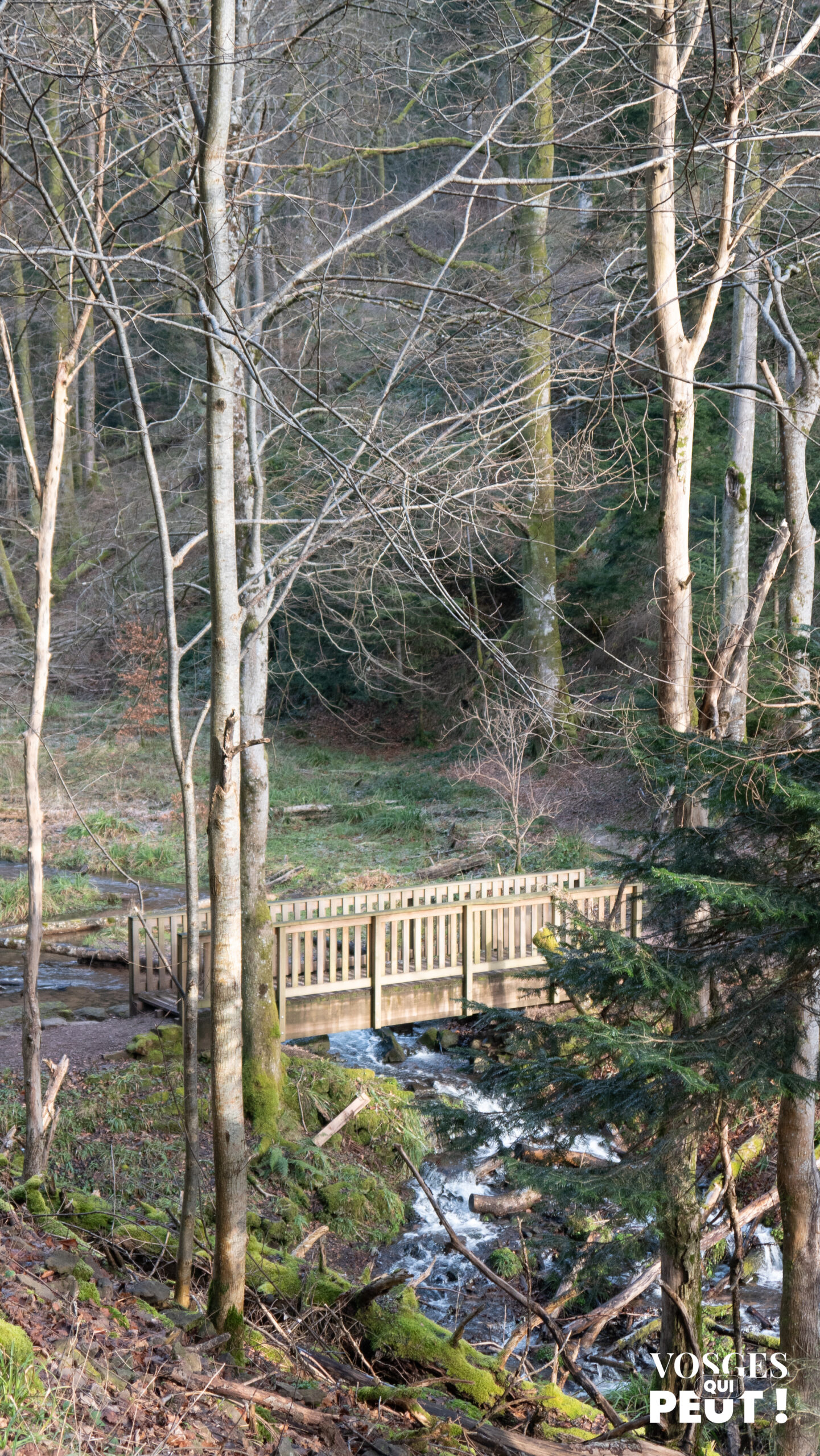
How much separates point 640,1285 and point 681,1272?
1726 mm

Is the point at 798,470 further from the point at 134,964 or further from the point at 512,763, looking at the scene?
the point at 134,964

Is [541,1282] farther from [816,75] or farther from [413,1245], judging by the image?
[816,75]

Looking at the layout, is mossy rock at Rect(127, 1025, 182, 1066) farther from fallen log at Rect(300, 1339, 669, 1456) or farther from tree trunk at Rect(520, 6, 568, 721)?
tree trunk at Rect(520, 6, 568, 721)

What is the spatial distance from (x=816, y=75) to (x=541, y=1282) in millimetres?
15408

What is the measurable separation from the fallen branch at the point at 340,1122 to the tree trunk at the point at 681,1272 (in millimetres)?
2905

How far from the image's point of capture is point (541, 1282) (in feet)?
26.8

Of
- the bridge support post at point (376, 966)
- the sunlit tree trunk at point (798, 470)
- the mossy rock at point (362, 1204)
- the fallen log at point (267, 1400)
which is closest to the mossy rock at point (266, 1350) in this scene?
the fallen log at point (267, 1400)

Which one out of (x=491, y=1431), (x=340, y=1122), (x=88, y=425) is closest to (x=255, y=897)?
(x=340, y=1122)

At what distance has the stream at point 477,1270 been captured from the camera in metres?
7.33

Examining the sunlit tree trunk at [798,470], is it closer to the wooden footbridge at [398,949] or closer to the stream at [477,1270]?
the wooden footbridge at [398,949]

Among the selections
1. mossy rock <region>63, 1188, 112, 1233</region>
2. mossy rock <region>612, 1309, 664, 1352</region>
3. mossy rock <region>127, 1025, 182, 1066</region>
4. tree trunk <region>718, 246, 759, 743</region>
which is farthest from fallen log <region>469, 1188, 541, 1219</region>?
tree trunk <region>718, 246, 759, 743</region>

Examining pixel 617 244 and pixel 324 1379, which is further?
pixel 617 244

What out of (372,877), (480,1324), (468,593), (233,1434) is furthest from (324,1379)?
(468,593)

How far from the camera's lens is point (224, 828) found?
448 cm
